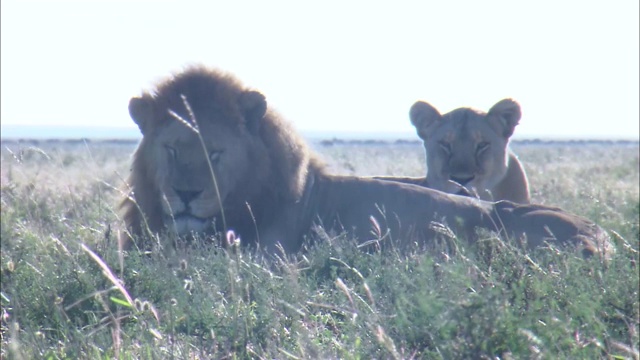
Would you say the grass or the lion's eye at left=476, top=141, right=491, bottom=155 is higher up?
the lion's eye at left=476, top=141, right=491, bottom=155

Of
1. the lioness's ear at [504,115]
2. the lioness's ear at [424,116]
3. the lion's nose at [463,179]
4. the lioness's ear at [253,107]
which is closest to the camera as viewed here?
the lioness's ear at [253,107]

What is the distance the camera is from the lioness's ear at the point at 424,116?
10039 mm

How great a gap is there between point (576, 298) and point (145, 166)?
11.8 feet

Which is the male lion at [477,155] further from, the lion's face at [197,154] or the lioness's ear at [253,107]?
the lion's face at [197,154]

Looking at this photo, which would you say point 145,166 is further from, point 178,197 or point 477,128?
point 477,128

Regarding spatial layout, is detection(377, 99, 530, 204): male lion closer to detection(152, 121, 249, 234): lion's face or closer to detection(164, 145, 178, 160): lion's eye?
detection(152, 121, 249, 234): lion's face

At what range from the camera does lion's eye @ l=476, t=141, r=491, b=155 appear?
928cm

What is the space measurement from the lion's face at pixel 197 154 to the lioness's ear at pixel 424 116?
333 cm

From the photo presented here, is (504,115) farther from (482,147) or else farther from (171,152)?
(171,152)

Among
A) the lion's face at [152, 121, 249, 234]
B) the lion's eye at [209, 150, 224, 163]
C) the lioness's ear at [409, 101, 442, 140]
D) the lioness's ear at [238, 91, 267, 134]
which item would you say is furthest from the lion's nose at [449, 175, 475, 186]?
the lion's eye at [209, 150, 224, 163]

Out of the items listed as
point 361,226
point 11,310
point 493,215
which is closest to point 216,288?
point 11,310

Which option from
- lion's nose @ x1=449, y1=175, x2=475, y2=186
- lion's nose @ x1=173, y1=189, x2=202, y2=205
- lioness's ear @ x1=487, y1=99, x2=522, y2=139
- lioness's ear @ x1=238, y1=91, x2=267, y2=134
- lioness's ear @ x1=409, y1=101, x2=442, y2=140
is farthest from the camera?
lioness's ear @ x1=409, y1=101, x2=442, y2=140

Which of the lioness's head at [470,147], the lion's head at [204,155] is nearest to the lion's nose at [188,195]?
the lion's head at [204,155]

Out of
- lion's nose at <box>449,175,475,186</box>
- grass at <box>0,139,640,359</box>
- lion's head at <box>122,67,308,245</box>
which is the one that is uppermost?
lion's head at <box>122,67,308,245</box>
